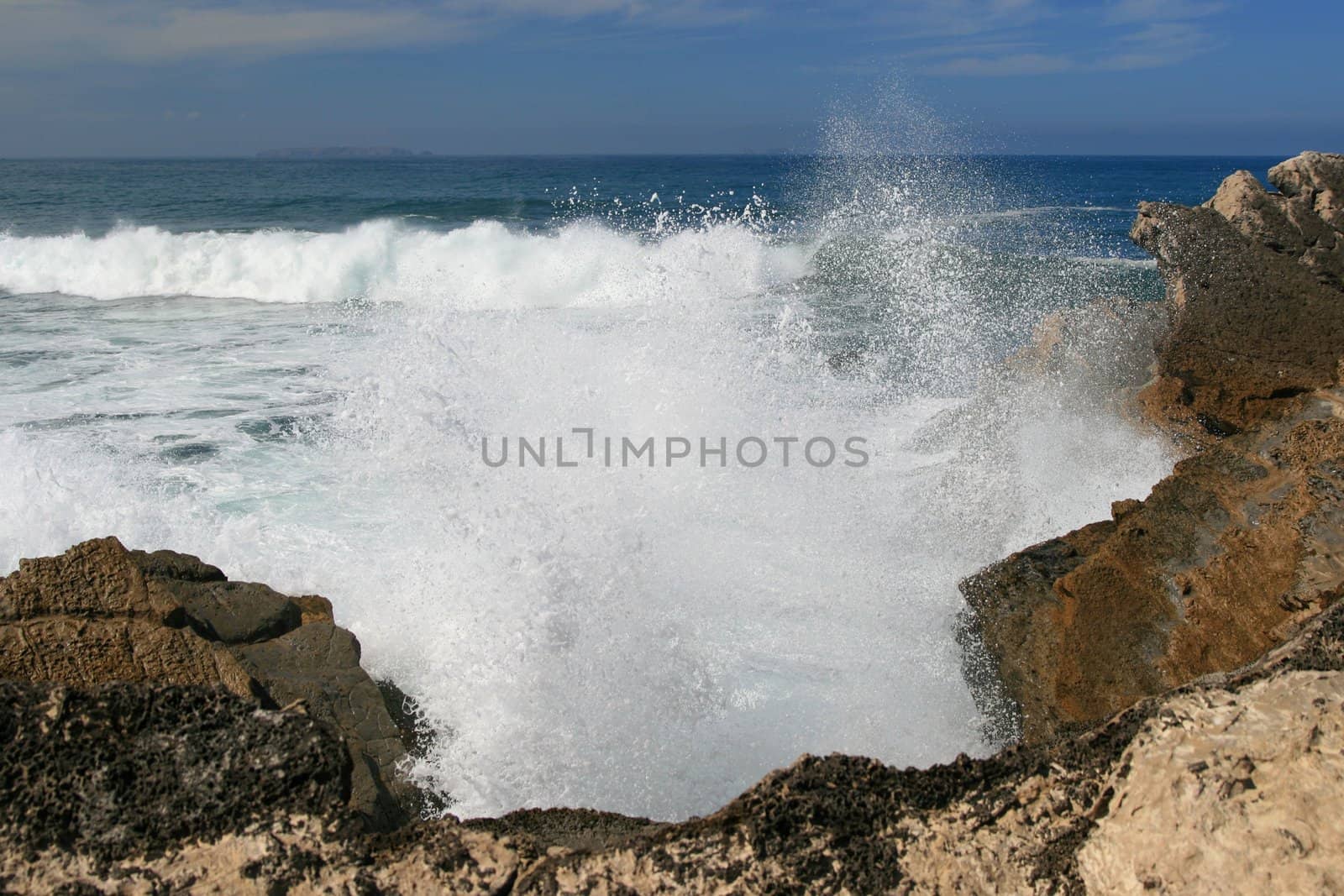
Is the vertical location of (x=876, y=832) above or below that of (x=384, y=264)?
below

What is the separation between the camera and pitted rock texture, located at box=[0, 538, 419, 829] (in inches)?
94.7

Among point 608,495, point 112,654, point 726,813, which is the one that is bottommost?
point 608,495

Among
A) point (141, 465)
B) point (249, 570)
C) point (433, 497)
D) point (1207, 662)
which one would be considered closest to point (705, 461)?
point (433, 497)

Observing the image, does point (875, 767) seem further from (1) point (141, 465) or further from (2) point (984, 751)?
(1) point (141, 465)

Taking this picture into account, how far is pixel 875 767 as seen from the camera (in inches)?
67.2

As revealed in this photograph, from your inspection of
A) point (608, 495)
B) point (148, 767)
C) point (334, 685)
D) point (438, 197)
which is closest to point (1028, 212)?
point (438, 197)

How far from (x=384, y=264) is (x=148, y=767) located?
16812 millimetres

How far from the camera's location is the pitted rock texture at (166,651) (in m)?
2.40

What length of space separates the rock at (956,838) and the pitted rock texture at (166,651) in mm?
555

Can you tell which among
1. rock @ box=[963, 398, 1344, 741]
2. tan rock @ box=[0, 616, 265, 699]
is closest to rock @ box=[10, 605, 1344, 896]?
tan rock @ box=[0, 616, 265, 699]

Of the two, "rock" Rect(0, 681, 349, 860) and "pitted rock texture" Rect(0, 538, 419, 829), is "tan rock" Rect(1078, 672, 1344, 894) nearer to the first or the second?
"rock" Rect(0, 681, 349, 860)

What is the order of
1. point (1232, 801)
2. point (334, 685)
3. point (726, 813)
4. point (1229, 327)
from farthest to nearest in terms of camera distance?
1. point (1229, 327)
2. point (334, 685)
3. point (726, 813)
4. point (1232, 801)

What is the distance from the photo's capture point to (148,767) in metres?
1.58

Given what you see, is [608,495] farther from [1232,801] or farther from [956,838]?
[1232,801]
